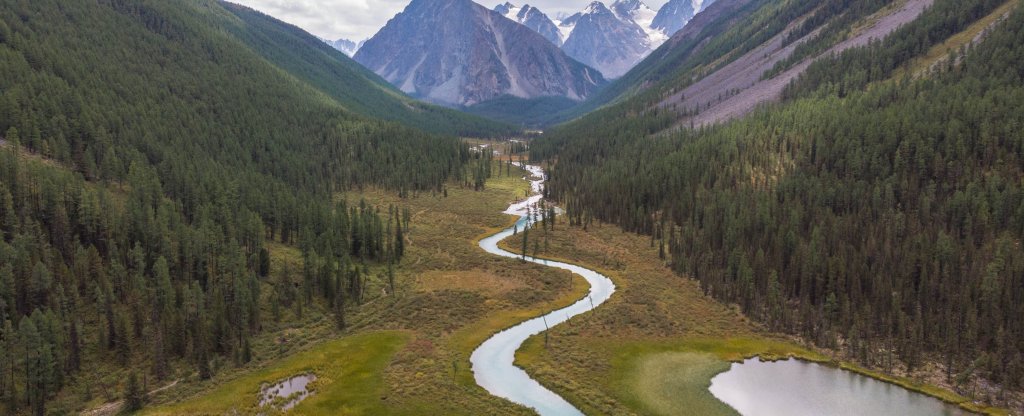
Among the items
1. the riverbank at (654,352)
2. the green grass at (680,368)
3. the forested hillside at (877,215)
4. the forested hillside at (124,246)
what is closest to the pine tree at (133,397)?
the forested hillside at (124,246)

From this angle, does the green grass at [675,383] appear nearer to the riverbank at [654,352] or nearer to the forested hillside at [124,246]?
the riverbank at [654,352]

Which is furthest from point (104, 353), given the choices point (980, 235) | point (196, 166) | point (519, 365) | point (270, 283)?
point (980, 235)

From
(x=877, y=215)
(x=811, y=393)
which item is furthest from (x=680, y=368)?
(x=877, y=215)

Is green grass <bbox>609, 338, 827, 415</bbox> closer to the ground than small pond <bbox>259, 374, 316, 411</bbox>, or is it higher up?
higher up

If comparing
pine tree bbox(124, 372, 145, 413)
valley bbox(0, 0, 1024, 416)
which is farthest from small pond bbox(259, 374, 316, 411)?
pine tree bbox(124, 372, 145, 413)

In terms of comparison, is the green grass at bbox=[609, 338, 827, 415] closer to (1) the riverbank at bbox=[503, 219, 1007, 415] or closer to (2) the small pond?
(1) the riverbank at bbox=[503, 219, 1007, 415]

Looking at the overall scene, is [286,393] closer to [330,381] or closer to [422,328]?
[330,381]

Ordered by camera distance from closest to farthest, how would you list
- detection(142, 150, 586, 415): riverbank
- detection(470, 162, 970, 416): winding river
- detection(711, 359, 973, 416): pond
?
detection(711, 359, 973, 416): pond, detection(470, 162, 970, 416): winding river, detection(142, 150, 586, 415): riverbank
